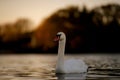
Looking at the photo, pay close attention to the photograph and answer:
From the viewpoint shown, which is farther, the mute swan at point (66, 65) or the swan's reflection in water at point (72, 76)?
the mute swan at point (66, 65)

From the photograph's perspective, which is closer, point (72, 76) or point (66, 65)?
point (72, 76)

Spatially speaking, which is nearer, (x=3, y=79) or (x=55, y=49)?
(x=3, y=79)

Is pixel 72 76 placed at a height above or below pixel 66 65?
below

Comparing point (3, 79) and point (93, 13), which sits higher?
point (93, 13)

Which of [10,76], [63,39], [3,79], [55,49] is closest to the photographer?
[3,79]

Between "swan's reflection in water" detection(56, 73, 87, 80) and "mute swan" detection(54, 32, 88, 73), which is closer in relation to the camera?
"swan's reflection in water" detection(56, 73, 87, 80)

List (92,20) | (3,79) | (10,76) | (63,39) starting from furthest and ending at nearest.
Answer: (92,20), (63,39), (10,76), (3,79)

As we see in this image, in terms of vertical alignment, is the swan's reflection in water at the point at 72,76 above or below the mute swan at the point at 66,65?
below

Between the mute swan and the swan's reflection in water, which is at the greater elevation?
the mute swan

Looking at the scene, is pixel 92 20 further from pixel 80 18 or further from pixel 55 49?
pixel 55 49

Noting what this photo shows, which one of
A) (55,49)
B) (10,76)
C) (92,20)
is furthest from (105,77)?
(92,20)

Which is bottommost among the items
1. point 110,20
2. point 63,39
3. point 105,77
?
point 105,77

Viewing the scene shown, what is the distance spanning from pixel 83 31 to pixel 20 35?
6366 mm

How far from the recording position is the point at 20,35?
129ft
